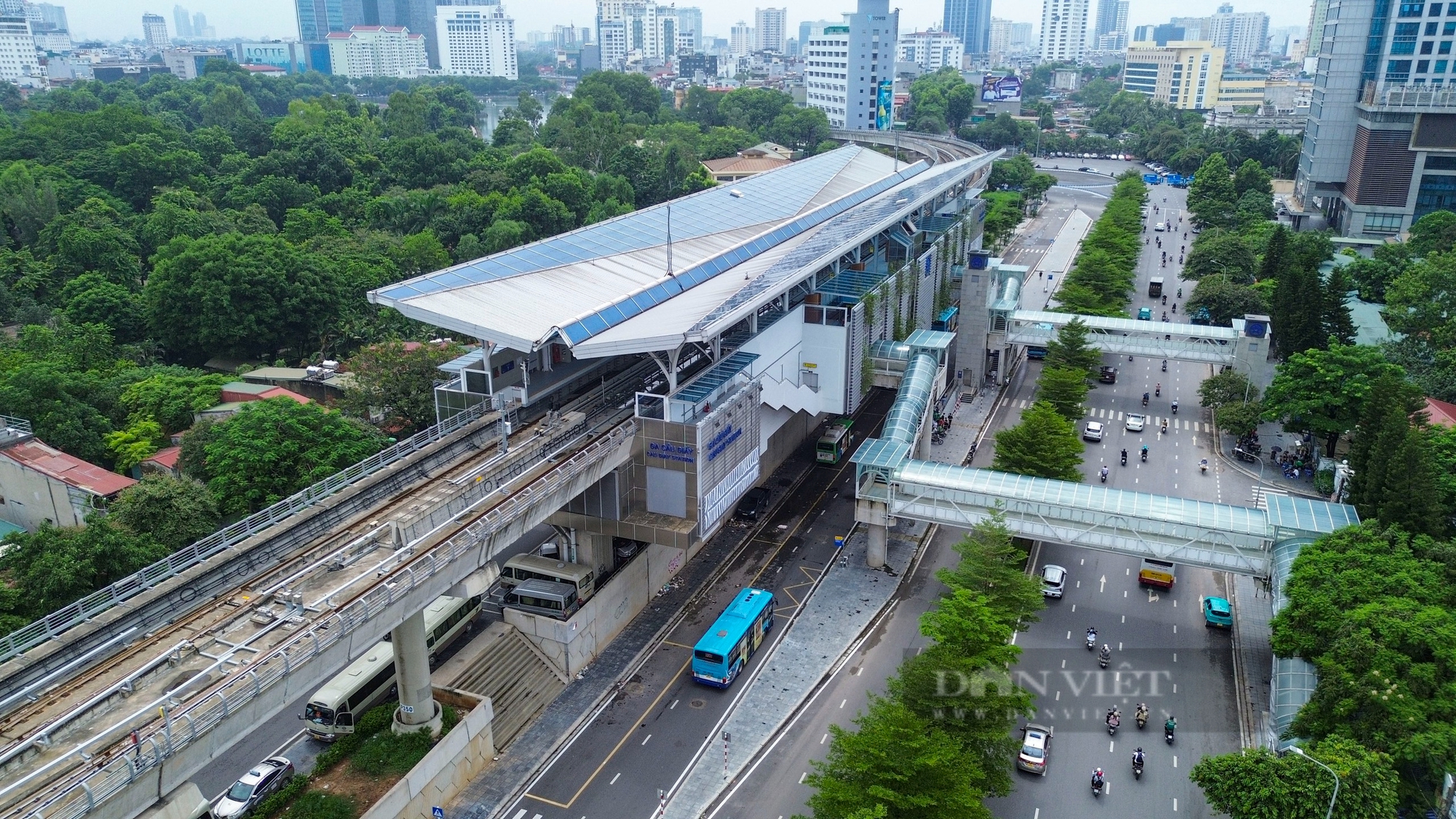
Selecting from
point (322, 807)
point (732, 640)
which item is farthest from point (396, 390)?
point (322, 807)

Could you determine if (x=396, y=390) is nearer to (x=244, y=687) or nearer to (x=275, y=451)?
(x=275, y=451)

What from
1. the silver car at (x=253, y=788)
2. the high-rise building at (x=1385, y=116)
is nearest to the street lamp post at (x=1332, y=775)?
the silver car at (x=253, y=788)

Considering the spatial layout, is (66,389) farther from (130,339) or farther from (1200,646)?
(1200,646)

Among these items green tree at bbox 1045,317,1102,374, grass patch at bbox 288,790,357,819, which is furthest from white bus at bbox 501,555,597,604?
green tree at bbox 1045,317,1102,374

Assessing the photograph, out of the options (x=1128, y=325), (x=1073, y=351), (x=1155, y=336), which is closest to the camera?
(x=1073, y=351)

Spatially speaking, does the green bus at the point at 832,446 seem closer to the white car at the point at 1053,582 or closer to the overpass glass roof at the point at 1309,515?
the white car at the point at 1053,582

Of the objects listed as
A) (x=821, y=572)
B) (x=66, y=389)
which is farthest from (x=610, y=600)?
(x=66, y=389)
